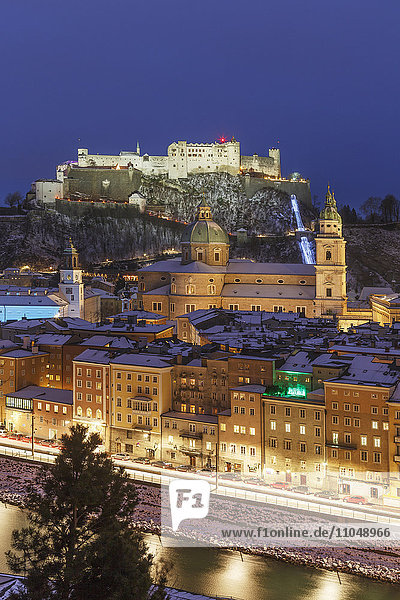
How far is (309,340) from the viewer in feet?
128

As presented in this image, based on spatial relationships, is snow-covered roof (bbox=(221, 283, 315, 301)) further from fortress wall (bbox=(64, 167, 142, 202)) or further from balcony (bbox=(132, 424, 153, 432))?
fortress wall (bbox=(64, 167, 142, 202))

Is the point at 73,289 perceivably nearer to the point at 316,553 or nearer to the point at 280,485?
the point at 280,485

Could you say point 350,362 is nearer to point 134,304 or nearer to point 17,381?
point 17,381

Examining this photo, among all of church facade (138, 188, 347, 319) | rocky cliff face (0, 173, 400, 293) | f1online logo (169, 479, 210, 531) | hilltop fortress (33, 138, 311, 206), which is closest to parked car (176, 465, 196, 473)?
f1online logo (169, 479, 210, 531)

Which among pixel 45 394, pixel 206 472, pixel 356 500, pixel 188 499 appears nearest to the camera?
pixel 356 500

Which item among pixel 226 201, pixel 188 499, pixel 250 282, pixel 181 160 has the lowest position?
pixel 188 499

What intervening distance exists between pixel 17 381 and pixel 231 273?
2625cm

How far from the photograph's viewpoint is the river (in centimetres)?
2264

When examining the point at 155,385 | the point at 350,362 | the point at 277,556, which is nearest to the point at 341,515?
the point at 277,556

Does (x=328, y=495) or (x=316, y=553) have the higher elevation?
(x=328, y=495)

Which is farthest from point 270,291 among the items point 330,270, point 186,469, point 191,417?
point 186,469

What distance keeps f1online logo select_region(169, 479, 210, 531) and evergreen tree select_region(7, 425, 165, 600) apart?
848cm

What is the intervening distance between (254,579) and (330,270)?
1474 inches

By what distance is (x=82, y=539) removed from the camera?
18984 mm
